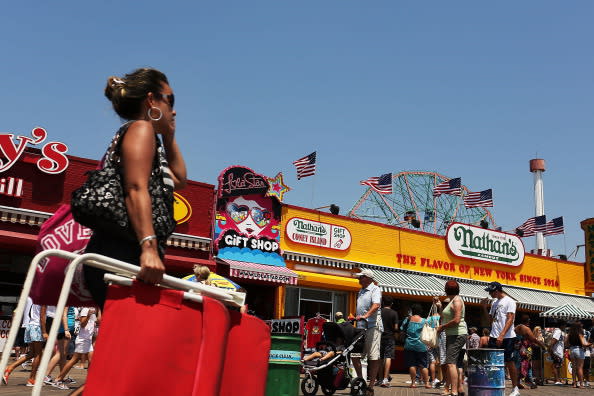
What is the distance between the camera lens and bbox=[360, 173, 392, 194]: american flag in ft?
80.6

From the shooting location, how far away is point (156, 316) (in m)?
2.22

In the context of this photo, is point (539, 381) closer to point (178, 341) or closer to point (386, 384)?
point (386, 384)

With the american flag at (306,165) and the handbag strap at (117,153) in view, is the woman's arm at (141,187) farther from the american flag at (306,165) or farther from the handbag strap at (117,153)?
the american flag at (306,165)

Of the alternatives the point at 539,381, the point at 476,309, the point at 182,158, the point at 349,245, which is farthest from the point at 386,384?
the point at 476,309

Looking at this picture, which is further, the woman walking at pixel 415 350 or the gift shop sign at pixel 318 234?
the gift shop sign at pixel 318 234

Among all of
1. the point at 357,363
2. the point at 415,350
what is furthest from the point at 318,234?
the point at 357,363

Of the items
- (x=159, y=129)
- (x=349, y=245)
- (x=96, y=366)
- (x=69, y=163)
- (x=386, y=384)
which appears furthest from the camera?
(x=349, y=245)

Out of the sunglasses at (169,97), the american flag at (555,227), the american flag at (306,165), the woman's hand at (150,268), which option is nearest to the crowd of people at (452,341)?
the sunglasses at (169,97)

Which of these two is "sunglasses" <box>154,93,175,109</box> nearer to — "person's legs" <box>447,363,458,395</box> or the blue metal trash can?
the blue metal trash can

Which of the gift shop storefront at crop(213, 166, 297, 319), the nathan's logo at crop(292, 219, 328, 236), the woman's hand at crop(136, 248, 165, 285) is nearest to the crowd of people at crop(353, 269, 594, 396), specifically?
the gift shop storefront at crop(213, 166, 297, 319)

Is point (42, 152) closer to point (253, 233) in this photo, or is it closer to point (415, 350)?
point (253, 233)

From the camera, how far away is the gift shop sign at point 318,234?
19281 mm

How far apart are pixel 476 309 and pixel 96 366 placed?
24314mm

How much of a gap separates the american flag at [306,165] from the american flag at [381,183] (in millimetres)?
3136
